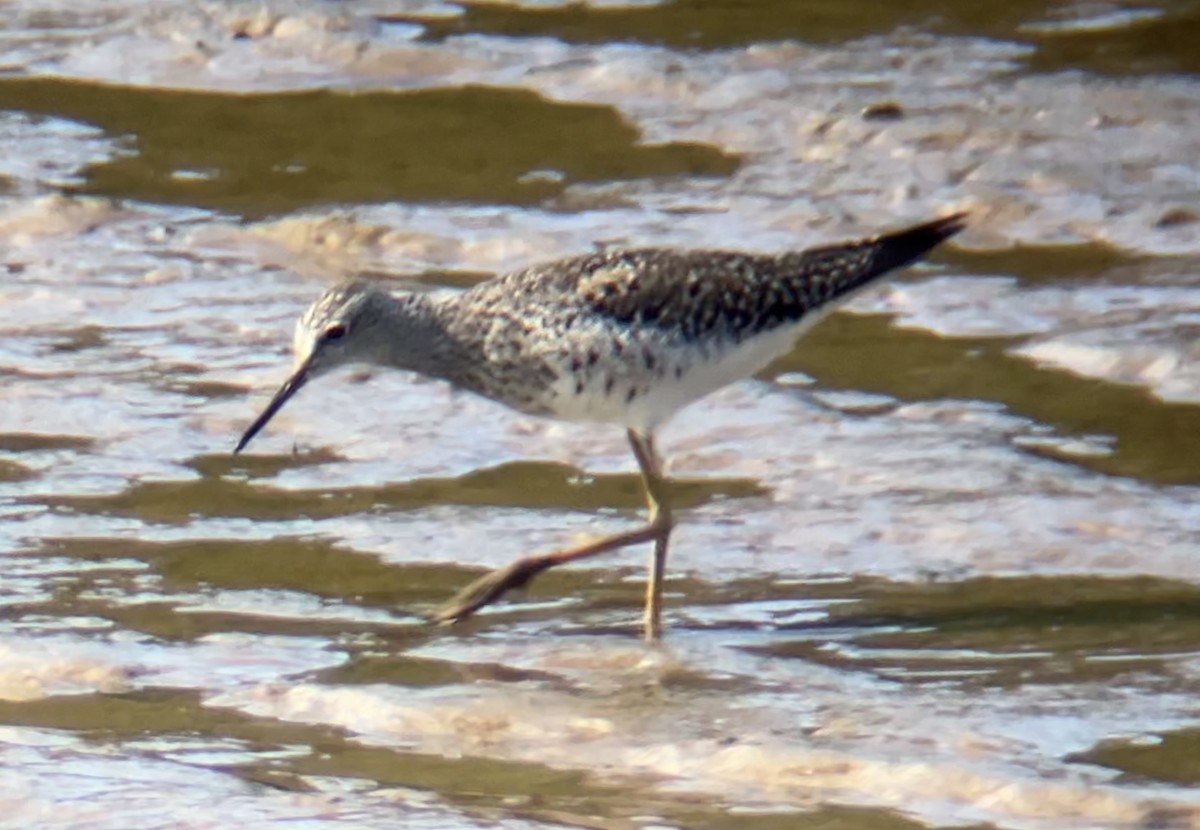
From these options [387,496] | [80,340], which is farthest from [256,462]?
[80,340]

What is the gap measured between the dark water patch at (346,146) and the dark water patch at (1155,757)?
5337 millimetres

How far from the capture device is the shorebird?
708 centimetres

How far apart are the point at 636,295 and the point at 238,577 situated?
4.60ft

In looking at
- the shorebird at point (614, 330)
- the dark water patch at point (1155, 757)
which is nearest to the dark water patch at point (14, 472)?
the shorebird at point (614, 330)

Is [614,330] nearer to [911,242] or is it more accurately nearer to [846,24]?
[911,242]

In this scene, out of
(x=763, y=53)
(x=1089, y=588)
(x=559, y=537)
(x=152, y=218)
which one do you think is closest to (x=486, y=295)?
(x=559, y=537)

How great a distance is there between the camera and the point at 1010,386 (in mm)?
8188

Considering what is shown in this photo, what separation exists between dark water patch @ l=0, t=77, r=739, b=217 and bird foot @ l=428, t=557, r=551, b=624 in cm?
383

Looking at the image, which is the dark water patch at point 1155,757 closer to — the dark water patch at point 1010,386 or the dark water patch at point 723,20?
the dark water patch at point 1010,386

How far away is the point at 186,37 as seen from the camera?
12.7 metres

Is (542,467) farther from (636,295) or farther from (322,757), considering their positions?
(322,757)

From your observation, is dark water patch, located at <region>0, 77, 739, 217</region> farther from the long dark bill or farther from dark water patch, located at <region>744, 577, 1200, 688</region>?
dark water patch, located at <region>744, 577, 1200, 688</region>

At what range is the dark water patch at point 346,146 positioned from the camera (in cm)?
1057

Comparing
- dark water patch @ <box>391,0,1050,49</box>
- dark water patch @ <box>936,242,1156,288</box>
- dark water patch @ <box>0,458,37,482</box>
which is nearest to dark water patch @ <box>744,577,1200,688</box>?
dark water patch @ <box>0,458,37,482</box>
